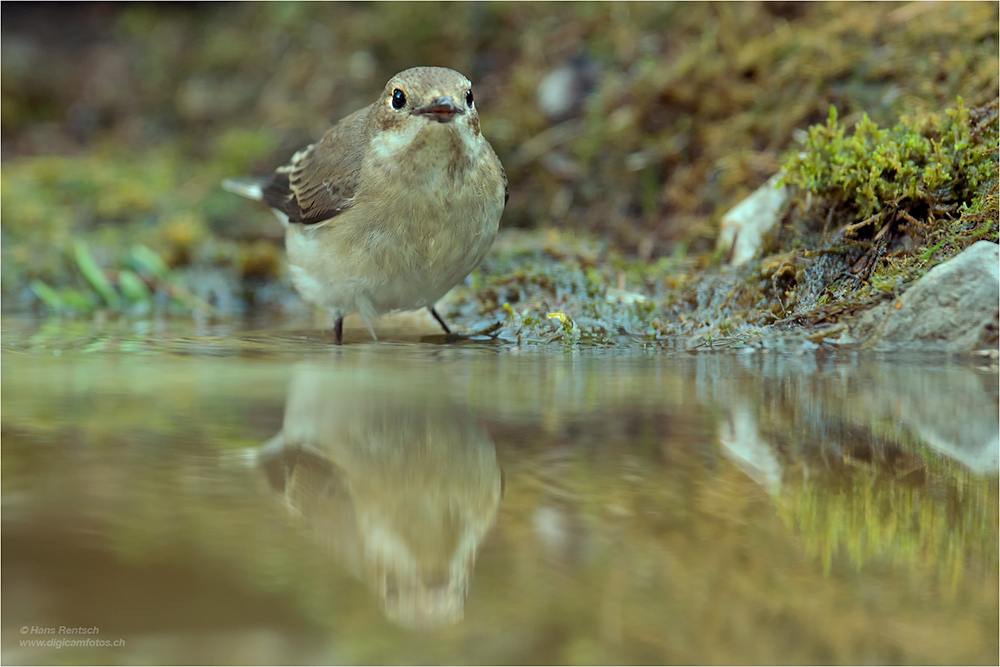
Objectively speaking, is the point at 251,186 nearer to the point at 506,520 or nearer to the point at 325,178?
the point at 325,178

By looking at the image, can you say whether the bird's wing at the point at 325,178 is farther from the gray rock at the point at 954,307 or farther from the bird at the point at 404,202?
the gray rock at the point at 954,307

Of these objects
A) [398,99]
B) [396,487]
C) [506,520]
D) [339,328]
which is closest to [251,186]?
[339,328]

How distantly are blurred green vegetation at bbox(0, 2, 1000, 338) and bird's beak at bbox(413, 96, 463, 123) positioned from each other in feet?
4.23

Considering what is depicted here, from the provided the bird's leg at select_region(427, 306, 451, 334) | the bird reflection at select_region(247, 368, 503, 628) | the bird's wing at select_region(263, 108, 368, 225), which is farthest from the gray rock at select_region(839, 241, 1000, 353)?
the bird's wing at select_region(263, 108, 368, 225)

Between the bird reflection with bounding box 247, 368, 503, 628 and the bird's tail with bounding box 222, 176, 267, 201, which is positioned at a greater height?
the bird's tail with bounding box 222, 176, 267, 201

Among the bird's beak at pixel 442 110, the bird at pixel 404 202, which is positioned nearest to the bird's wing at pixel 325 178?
the bird at pixel 404 202

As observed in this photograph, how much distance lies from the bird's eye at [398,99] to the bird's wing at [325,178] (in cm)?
40

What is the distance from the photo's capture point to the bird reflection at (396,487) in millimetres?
1854

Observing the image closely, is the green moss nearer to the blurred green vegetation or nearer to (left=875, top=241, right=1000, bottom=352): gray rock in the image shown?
the blurred green vegetation

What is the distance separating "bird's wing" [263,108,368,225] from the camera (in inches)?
189

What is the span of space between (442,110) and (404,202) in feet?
1.82

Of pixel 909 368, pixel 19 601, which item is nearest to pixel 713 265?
pixel 909 368

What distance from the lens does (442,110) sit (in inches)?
162

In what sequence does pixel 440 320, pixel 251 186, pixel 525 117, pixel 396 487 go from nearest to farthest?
1. pixel 396 487
2. pixel 440 320
3. pixel 251 186
4. pixel 525 117
